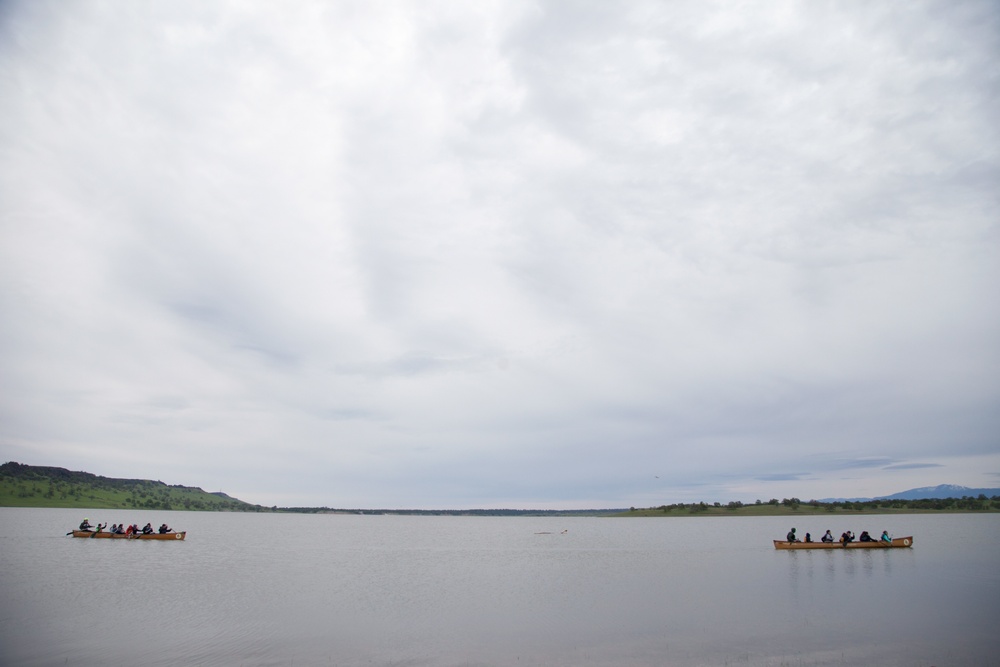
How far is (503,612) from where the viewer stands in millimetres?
28547

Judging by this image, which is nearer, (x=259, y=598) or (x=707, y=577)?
(x=259, y=598)

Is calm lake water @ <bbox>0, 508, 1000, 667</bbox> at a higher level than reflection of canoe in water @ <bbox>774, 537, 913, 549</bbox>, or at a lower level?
lower

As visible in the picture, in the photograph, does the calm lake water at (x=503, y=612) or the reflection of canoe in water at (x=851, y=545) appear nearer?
the calm lake water at (x=503, y=612)

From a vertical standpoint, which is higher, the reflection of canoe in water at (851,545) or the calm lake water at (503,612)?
the reflection of canoe in water at (851,545)

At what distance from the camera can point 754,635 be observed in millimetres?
22719

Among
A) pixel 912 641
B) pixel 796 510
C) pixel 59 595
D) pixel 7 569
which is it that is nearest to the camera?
pixel 912 641

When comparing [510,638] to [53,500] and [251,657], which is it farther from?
[53,500]

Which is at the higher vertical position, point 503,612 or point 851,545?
point 851,545

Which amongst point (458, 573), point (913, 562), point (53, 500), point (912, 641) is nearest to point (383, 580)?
point (458, 573)

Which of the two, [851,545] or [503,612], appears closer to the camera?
[503,612]

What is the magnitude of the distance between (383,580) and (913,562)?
131 feet

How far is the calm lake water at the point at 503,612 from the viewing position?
20.3 metres

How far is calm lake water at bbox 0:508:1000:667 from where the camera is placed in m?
20.3

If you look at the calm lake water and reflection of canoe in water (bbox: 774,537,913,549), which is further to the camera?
reflection of canoe in water (bbox: 774,537,913,549)
